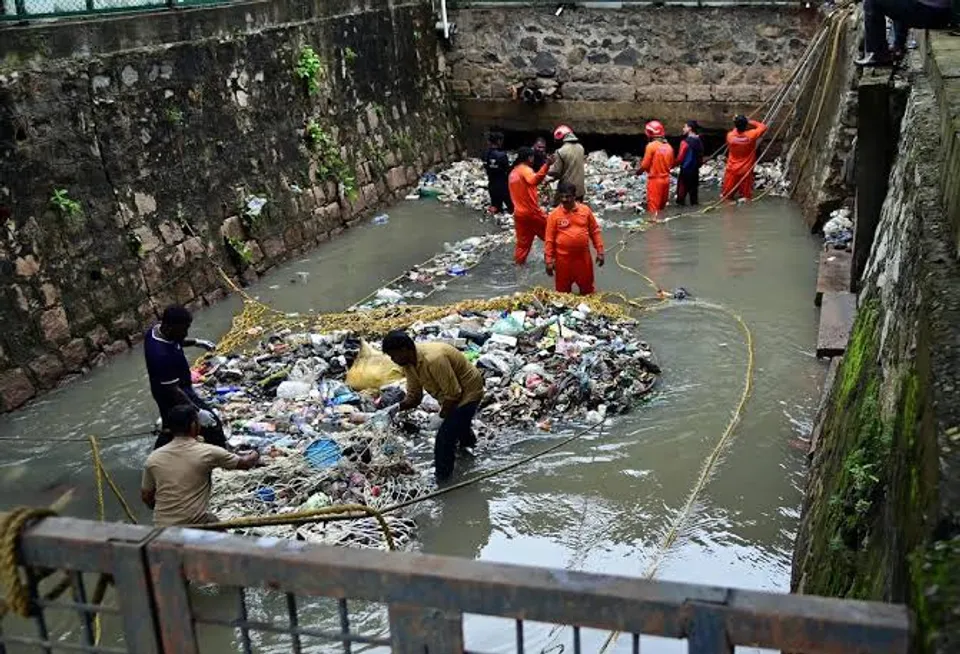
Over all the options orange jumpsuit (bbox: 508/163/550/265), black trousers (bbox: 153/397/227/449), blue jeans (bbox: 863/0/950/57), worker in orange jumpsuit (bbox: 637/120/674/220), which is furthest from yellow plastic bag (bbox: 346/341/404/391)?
worker in orange jumpsuit (bbox: 637/120/674/220)

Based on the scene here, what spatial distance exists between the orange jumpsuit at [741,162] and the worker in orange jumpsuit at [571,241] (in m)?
4.88

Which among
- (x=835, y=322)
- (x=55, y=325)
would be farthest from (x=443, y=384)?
(x=55, y=325)

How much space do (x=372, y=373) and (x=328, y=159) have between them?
5916 mm

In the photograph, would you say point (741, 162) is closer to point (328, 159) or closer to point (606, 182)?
point (606, 182)

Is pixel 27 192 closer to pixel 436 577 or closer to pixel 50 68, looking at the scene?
pixel 50 68

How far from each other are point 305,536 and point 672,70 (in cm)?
1212

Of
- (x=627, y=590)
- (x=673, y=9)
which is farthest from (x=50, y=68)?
(x=673, y=9)

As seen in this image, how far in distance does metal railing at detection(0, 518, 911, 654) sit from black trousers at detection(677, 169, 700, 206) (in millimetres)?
11630

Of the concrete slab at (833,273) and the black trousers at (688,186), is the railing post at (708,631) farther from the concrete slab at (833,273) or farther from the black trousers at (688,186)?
the black trousers at (688,186)

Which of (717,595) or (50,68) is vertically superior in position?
(50,68)

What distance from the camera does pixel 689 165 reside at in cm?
1303

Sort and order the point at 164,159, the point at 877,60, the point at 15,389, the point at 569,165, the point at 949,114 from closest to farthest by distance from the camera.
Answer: the point at 949,114
the point at 15,389
the point at 877,60
the point at 164,159
the point at 569,165

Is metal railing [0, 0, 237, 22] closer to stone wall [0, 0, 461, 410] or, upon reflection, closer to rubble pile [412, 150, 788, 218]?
stone wall [0, 0, 461, 410]

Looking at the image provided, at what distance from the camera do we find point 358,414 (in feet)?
23.5
